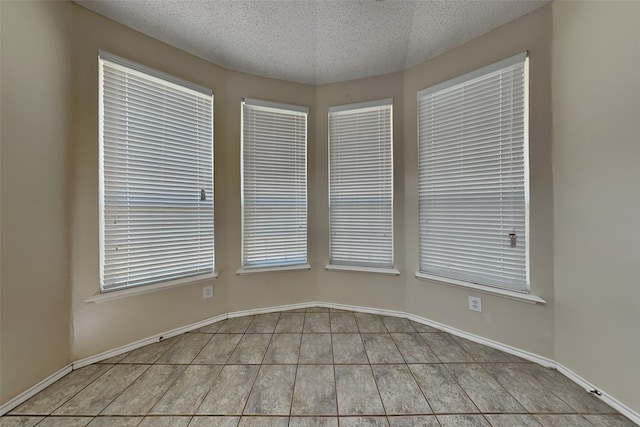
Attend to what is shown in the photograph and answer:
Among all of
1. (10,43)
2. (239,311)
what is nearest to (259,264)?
(239,311)

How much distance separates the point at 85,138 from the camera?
1788mm

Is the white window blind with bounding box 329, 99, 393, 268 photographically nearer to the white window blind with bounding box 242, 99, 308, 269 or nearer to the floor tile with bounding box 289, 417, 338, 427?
the white window blind with bounding box 242, 99, 308, 269

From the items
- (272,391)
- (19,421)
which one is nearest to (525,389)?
(272,391)

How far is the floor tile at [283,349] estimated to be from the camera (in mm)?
1853

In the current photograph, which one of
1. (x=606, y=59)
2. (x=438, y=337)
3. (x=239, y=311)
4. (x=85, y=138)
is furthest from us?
(x=239, y=311)

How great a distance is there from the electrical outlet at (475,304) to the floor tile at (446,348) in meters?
0.34

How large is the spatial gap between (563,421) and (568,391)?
336mm

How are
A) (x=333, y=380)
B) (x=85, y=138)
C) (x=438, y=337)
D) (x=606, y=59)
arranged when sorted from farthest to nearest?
(x=438, y=337), (x=85, y=138), (x=333, y=380), (x=606, y=59)

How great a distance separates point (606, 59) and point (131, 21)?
333 cm

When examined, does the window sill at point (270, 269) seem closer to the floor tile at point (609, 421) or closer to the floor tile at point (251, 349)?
the floor tile at point (251, 349)

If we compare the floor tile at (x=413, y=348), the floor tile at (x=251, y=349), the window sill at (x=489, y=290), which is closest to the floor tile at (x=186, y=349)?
the floor tile at (x=251, y=349)

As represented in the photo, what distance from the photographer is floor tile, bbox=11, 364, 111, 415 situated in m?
1.40

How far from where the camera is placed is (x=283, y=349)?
2000 millimetres

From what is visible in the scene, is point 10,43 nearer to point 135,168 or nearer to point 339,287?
point 135,168
